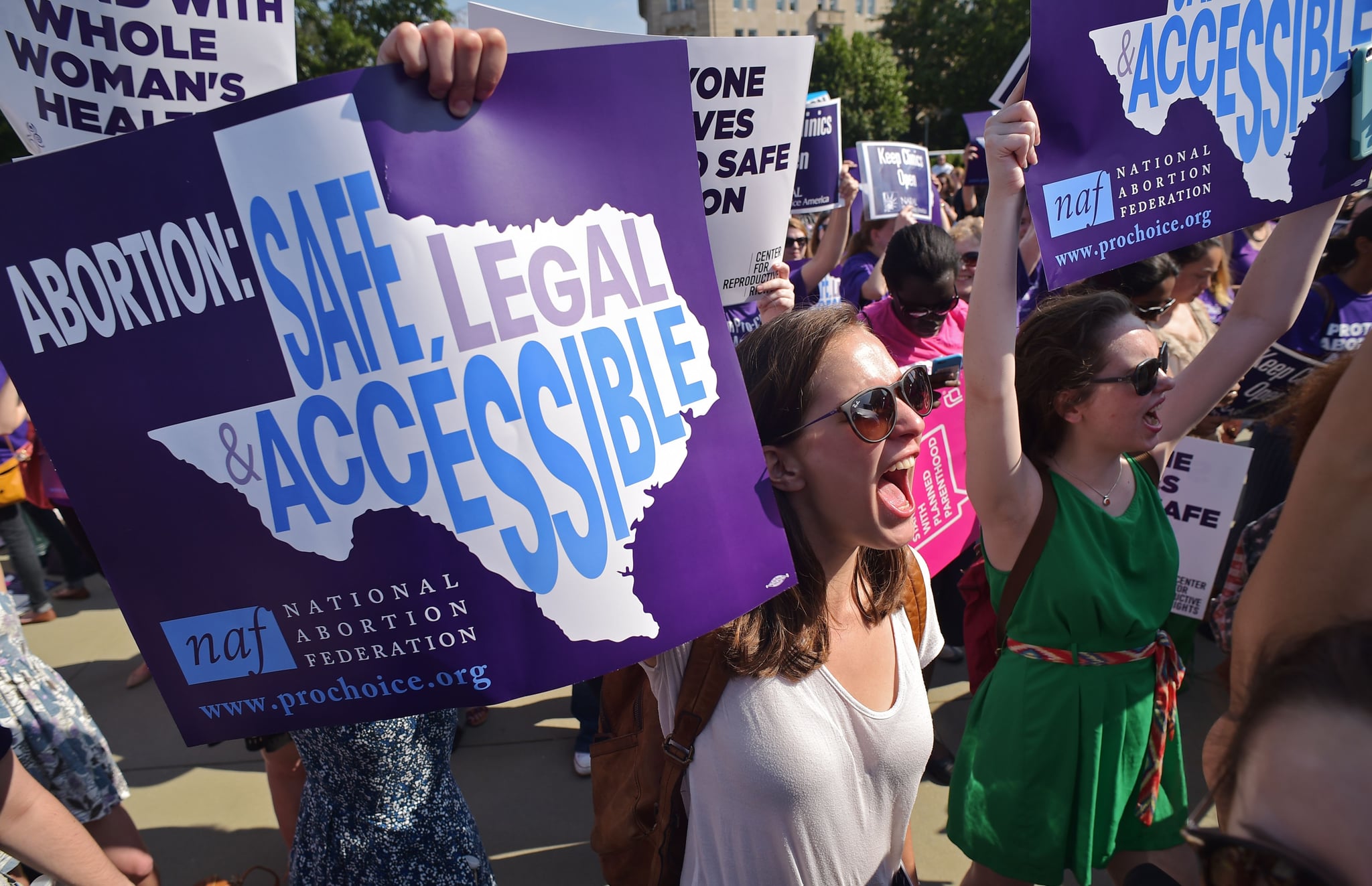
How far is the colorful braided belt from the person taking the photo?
6.61 feet

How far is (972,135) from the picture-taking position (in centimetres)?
823

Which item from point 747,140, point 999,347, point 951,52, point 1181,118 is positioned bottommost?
point 951,52

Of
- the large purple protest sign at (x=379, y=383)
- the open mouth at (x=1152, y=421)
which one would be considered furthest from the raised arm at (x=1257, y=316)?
the large purple protest sign at (x=379, y=383)

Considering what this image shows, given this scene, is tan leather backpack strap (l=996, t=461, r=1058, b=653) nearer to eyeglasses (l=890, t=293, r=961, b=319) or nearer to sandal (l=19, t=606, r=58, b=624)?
eyeglasses (l=890, t=293, r=961, b=319)

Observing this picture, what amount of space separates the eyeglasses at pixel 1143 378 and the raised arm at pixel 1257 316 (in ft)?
1.03

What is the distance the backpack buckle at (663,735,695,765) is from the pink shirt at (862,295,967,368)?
8.22 ft

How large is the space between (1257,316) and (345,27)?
36.4 metres

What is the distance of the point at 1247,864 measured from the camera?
721 millimetres

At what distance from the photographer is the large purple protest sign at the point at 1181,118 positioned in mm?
2004

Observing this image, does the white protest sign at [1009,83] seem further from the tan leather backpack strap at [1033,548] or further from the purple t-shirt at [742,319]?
the tan leather backpack strap at [1033,548]

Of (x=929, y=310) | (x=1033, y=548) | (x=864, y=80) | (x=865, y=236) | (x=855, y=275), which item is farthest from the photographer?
(x=864, y=80)

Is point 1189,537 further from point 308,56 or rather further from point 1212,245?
point 308,56

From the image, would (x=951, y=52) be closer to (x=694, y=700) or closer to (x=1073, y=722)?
(x=1073, y=722)

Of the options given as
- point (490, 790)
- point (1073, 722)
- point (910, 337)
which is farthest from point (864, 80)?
point (1073, 722)
